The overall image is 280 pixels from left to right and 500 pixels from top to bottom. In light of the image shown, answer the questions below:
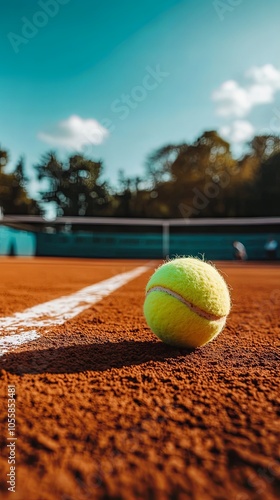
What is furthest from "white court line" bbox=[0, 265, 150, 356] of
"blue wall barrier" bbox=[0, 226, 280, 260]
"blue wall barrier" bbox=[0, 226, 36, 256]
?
"blue wall barrier" bbox=[0, 226, 36, 256]

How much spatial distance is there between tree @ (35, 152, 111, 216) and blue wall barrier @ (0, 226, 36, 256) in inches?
163

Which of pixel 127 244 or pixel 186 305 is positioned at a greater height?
pixel 186 305

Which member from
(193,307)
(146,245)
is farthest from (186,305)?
(146,245)

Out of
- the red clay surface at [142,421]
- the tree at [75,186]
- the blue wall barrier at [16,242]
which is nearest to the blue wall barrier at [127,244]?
the blue wall barrier at [16,242]

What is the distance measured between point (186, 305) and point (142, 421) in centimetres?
89

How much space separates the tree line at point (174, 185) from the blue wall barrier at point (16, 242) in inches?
164

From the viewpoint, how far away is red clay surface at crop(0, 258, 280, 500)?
0.86 meters

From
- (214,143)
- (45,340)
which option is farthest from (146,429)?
(214,143)

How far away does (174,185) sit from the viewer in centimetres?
3284

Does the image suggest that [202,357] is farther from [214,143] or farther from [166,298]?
[214,143]

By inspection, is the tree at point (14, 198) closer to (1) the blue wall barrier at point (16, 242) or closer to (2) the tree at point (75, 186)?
(2) the tree at point (75, 186)

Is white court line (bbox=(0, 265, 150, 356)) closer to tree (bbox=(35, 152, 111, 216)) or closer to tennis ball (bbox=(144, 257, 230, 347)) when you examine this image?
tennis ball (bbox=(144, 257, 230, 347))

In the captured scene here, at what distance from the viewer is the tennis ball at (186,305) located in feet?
6.48

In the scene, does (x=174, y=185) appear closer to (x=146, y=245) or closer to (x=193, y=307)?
(x=146, y=245)
